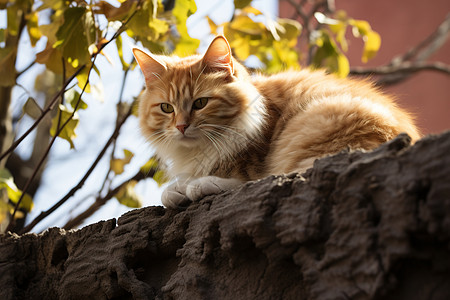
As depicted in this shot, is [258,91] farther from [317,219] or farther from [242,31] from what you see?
[317,219]

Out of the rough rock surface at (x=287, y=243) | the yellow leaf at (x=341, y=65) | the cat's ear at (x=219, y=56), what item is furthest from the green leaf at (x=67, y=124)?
the yellow leaf at (x=341, y=65)

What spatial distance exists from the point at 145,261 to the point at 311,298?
1.96 feet

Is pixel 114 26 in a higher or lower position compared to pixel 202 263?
higher

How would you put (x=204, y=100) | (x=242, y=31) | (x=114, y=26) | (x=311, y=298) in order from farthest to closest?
1. (x=242, y=31)
2. (x=114, y=26)
3. (x=204, y=100)
4. (x=311, y=298)

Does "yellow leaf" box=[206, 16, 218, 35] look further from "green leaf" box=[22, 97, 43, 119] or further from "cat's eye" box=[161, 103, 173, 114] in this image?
"green leaf" box=[22, 97, 43, 119]

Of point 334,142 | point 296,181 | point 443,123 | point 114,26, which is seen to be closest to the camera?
point 296,181

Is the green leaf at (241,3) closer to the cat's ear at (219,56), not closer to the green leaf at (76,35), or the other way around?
the cat's ear at (219,56)

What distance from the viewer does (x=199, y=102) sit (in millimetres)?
1726

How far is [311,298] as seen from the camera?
0.99 meters

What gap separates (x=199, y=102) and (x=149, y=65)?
0.27 meters

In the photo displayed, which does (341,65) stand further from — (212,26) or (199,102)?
(199,102)

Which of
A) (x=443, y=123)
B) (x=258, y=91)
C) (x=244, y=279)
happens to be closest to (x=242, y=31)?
(x=258, y=91)

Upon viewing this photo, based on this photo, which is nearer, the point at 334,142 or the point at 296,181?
the point at 296,181

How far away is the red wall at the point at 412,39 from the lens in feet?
16.8
